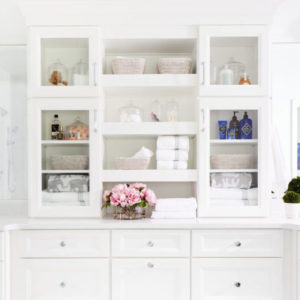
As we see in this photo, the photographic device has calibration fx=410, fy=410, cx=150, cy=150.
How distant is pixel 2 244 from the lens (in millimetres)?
2398

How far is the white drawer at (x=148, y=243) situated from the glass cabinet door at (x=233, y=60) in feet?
3.03

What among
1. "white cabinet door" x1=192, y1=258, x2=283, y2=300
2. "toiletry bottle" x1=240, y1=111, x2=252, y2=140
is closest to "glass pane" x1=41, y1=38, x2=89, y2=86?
"toiletry bottle" x1=240, y1=111, x2=252, y2=140

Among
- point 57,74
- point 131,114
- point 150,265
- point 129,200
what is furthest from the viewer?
point 131,114

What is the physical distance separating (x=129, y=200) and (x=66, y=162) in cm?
48

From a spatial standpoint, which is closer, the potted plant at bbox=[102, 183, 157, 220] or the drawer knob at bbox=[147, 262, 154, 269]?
the drawer knob at bbox=[147, 262, 154, 269]

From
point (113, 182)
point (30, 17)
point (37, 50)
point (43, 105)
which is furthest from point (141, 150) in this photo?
point (30, 17)

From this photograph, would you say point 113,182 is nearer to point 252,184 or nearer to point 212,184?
point 212,184

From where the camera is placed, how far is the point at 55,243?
2.46 m

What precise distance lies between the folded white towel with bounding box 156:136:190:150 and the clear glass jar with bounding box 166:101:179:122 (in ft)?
0.53

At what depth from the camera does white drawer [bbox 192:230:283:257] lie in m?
2.46

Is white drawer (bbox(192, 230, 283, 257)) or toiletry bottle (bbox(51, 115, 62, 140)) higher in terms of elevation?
toiletry bottle (bbox(51, 115, 62, 140))

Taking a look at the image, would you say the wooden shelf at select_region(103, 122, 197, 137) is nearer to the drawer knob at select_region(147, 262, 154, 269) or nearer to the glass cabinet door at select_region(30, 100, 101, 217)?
the glass cabinet door at select_region(30, 100, 101, 217)

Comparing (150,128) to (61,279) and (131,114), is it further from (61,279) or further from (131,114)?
(61,279)

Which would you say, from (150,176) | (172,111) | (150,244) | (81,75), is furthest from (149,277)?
(81,75)
